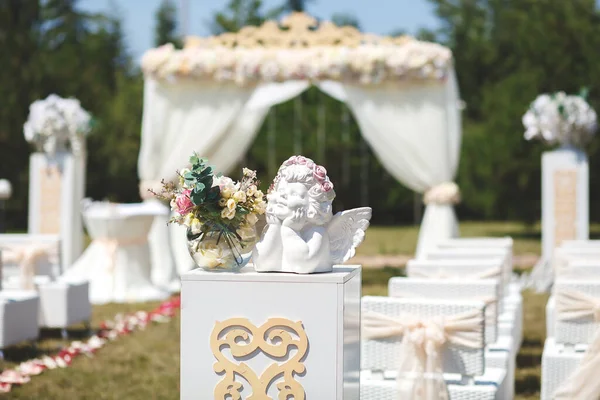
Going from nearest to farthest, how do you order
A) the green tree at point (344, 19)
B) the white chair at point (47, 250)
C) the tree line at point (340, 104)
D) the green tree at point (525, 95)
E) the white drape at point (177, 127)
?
the white chair at point (47, 250) → the white drape at point (177, 127) → the green tree at point (525, 95) → the tree line at point (340, 104) → the green tree at point (344, 19)

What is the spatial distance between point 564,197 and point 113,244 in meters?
4.52

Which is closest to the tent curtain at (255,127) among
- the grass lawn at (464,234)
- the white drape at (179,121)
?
the white drape at (179,121)

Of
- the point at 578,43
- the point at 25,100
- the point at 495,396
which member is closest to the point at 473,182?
the point at 578,43

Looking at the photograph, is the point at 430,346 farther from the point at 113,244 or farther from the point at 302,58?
the point at 302,58

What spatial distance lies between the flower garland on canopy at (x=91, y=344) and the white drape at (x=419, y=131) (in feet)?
8.51

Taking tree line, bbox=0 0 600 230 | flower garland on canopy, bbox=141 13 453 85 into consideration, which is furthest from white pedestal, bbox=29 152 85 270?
tree line, bbox=0 0 600 230

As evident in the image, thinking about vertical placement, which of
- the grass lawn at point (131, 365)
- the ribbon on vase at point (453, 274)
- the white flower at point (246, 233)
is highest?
the white flower at point (246, 233)

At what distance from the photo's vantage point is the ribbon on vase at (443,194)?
9008 millimetres

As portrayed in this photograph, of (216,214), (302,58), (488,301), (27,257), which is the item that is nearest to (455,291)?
(488,301)

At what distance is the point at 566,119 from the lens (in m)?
9.10

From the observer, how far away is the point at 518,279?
9.83m

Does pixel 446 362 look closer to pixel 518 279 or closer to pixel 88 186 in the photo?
pixel 518 279

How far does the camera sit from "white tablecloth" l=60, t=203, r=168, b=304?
8.35 meters

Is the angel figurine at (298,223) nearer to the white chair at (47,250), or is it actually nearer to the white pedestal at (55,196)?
the white chair at (47,250)
